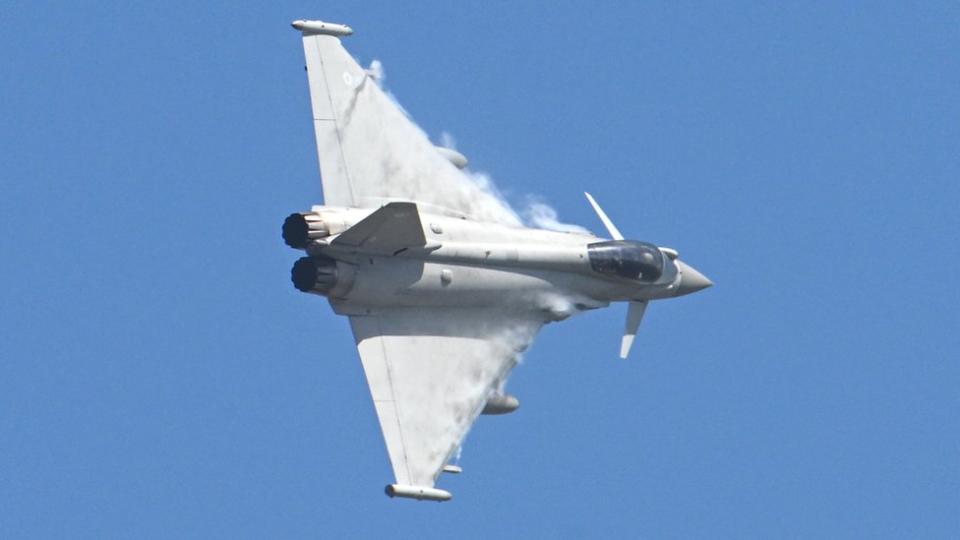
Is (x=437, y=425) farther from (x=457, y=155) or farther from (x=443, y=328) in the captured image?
(x=457, y=155)

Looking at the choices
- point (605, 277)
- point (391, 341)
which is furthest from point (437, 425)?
point (605, 277)

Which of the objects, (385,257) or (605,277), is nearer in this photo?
(385,257)

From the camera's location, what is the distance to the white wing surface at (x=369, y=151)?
44500 millimetres

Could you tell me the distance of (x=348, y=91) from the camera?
45375 millimetres

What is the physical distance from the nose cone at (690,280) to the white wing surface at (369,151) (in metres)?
3.71

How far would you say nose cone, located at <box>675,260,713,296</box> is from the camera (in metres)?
48.5

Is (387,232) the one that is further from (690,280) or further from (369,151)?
(690,280)

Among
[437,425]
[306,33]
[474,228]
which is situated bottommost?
[437,425]

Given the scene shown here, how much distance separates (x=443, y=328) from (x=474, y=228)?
1.74 meters

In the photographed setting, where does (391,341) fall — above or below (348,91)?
below

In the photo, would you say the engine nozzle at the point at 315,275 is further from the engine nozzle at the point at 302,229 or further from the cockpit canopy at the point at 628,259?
the cockpit canopy at the point at 628,259

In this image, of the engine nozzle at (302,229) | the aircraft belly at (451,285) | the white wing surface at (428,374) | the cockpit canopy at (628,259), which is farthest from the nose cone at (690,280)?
the engine nozzle at (302,229)

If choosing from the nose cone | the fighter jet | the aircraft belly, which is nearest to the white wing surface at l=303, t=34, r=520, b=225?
the fighter jet

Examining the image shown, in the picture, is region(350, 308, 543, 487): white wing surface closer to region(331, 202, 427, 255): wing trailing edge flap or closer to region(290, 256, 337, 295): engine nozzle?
region(290, 256, 337, 295): engine nozzle
